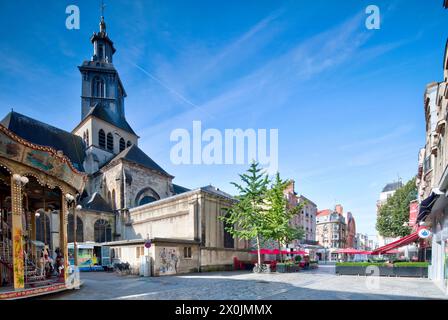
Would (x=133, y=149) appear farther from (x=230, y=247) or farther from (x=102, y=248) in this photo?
(x=230, y=247)

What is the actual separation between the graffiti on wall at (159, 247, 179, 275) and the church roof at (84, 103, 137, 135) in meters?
28.8

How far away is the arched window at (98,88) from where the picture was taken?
44906mm

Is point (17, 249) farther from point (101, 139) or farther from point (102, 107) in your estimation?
point (102, 107)

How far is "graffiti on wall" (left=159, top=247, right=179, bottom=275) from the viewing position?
18.3 metres

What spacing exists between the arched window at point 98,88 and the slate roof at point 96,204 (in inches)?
811

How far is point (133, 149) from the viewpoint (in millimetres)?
36875

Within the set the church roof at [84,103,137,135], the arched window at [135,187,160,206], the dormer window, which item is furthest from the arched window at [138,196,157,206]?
the dormer window

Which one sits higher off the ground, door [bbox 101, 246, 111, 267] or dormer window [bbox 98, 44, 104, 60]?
dormer window [bbox 98, 44, 104, 60]

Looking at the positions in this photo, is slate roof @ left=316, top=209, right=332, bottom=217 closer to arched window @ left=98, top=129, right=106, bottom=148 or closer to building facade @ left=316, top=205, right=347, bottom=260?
building facade @ left=316, top=205, right=347, bottom=260

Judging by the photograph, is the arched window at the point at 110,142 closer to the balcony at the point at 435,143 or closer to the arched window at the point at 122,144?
the arched window at the point at 122,144

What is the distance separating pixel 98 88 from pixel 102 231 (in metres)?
26.8
